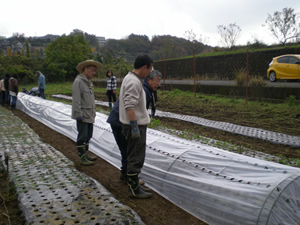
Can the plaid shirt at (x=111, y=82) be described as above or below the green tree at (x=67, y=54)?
Result: below

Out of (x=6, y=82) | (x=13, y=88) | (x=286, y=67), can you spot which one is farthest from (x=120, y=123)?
(x=286, y=67)

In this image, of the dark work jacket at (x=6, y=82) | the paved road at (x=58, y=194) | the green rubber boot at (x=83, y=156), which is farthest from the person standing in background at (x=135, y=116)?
the dark work jacket at (x=6, y=82)

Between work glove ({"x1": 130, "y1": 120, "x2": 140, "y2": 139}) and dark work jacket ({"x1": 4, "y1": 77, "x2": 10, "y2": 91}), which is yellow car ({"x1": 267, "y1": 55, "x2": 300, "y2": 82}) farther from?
dark work jacket ({"x1": 4, "y1": 77, "x2": 10, "y2": 91})

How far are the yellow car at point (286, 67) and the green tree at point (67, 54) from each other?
84.3 ft

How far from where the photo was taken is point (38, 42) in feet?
415

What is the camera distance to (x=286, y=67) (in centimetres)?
1274

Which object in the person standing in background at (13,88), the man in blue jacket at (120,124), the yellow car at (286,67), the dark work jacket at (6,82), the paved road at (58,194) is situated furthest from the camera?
the dark work jacket at (6,82)

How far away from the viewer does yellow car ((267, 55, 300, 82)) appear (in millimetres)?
12328

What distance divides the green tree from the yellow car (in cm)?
2569

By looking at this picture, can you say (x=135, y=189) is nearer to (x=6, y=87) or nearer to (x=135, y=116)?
(x=135, y=116)

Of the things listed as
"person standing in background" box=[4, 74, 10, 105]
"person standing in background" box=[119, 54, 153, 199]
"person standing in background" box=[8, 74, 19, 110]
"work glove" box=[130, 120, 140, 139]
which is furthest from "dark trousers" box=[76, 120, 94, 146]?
"person standing in background" box=[4, 74, 10, 105]

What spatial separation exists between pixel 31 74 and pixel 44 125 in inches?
908

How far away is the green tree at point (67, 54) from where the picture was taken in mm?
33875

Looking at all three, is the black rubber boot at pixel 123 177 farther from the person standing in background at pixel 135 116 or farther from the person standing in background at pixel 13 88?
the person standing in background at pixel 13 88
